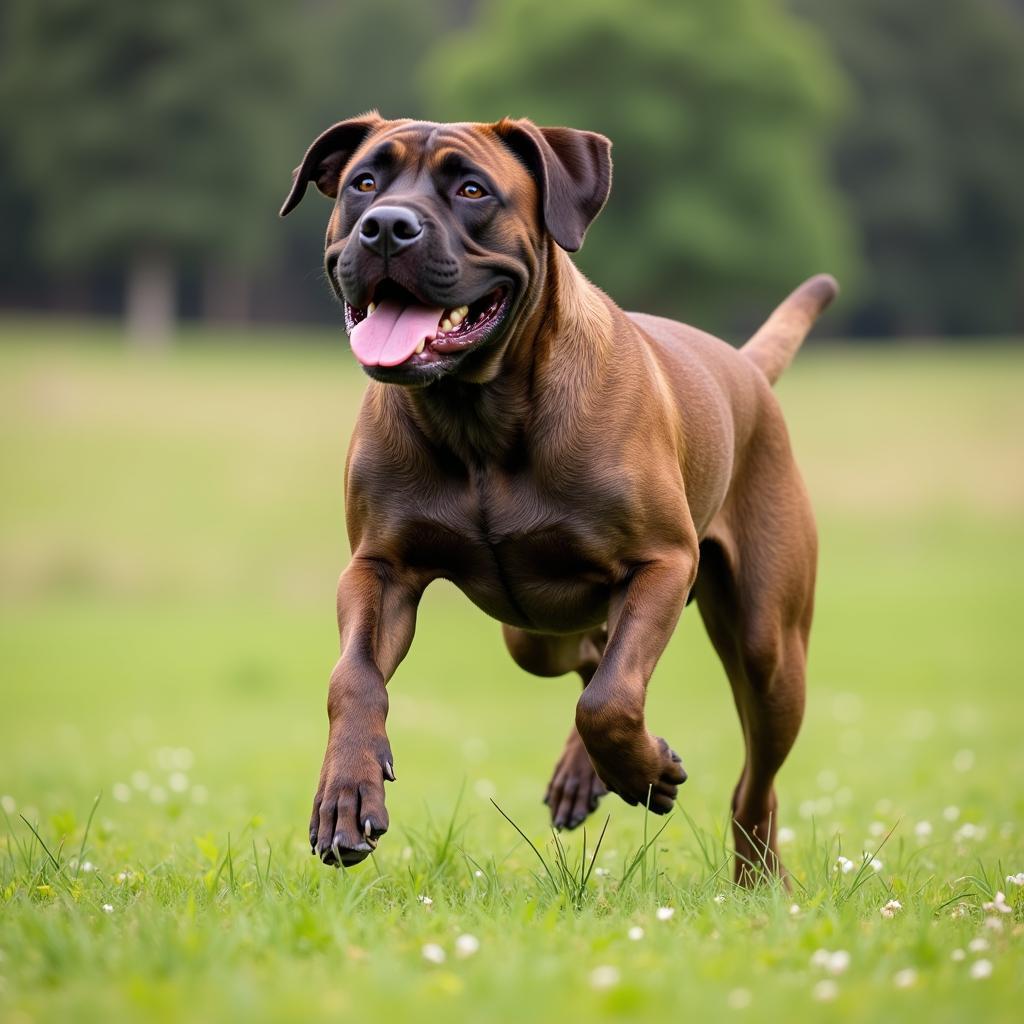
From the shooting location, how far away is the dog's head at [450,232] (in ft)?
13.3

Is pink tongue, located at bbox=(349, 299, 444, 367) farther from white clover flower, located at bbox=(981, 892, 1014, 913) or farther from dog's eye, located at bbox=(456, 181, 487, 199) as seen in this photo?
white clover flower, located at bbox=(981, 892, 1014, 913)

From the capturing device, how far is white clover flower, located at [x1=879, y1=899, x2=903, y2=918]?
3.79 meters

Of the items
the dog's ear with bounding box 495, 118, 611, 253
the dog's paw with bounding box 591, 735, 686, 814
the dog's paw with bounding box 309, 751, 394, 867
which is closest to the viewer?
the dog's paw with bounding box 309, 751, 394, 867

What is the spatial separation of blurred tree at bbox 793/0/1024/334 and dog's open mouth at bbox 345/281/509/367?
1906 inches

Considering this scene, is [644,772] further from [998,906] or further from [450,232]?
[450,232]

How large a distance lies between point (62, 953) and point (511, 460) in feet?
6.35

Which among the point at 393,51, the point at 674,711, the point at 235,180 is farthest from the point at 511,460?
the point at 393,51

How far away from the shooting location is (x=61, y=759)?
9938 mm

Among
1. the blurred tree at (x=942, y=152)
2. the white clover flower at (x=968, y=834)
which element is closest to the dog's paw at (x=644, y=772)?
the white clover flower at (x=968, y=834)

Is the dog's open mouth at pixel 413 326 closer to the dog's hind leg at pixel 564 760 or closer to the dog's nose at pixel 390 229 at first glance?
the dog's nose at pixel 390 229

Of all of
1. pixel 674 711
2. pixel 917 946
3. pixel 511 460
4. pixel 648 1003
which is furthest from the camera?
pixel 674 711

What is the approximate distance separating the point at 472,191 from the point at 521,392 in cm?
59

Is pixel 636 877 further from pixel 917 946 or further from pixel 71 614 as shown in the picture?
pixel 71 614

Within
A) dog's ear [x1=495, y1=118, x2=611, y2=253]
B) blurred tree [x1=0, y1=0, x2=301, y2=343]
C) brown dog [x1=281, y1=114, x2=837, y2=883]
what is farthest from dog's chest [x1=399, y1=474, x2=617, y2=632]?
blurred tree [x1=0, y1=0, x2=301, y2=343]
